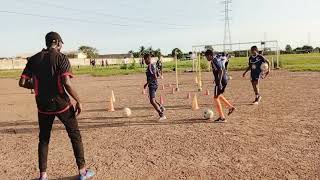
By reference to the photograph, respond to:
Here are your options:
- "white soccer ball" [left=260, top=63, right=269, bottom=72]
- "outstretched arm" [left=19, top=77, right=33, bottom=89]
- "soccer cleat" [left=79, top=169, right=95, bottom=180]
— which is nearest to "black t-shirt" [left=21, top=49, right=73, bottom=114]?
"outstretched arm" [left=19, top=77, right=33, bottom=89]

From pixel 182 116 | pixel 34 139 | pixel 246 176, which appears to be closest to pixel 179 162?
pixel 246 176

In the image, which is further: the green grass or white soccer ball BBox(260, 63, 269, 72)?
the green grass

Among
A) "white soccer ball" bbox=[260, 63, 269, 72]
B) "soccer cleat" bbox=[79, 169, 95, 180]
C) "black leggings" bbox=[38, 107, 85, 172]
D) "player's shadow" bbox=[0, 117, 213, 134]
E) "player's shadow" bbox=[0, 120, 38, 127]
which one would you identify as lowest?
"player's shadow" bbox=[0, 120, 38, 127]

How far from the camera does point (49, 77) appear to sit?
18.8 ft

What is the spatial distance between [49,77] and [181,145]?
125 inches

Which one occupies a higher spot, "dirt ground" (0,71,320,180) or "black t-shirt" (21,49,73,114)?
"black t-shirt" (21,49,73,114)

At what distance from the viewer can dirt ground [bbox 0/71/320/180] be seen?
6320 millimetres

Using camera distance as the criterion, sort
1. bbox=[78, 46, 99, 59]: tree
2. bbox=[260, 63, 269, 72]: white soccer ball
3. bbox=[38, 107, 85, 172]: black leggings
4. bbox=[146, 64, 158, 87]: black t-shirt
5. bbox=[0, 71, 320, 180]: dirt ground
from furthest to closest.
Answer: bbox=[78, 46, 99, 59]: tree → bbox=[260, 63, 269, 72]: white soccer ball → bbox=[146, 64, 158, 87]: black t-shirt → bbox=[0, 71, 320, 180]: dirt ground → bbox=[38, 107, 85, 172]: black leggings

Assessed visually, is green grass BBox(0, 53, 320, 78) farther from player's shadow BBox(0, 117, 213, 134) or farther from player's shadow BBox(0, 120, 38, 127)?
player's shadow BBox(0, 120, 38, 127)

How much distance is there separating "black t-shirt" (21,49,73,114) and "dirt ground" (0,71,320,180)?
1155 millimetres

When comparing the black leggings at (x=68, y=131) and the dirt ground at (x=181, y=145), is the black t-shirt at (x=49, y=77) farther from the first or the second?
the dirt ground at (x=181, y=145)

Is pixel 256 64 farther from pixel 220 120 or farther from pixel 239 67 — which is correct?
pixel 239 67

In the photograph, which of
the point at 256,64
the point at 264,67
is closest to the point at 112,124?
the point at 256,64

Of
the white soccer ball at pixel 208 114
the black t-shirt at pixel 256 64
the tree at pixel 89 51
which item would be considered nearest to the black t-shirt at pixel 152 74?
the white soccer ball at pixel 208 114
